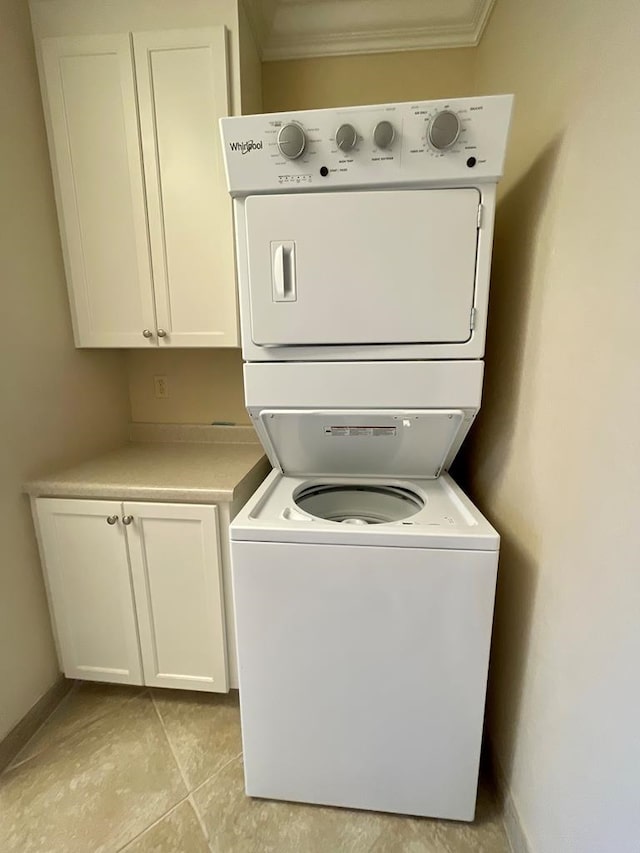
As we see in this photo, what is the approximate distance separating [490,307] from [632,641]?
109 centimetres

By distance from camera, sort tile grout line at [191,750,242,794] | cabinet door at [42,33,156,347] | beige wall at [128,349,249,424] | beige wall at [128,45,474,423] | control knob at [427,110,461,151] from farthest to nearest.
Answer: beige wall at [128,349,249,424], beige wall at [128,45,474,423], cabinet door at [42,33,156,347], tile grout line at [191,750,242,794], control knob at [427,110,461,151]

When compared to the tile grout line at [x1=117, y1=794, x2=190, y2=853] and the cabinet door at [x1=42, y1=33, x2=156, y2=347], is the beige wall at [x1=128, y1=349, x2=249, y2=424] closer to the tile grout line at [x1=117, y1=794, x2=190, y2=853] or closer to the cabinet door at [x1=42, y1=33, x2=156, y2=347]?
the cabinet door at [x1=42, y1=33, x2=156, y2=347]

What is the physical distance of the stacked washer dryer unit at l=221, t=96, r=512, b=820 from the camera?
1.02m

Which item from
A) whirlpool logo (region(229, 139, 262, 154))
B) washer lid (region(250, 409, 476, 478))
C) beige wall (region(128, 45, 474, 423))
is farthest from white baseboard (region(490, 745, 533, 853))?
beige wall (region(128, 45, 474, 423))

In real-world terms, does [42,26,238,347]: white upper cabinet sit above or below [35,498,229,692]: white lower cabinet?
above

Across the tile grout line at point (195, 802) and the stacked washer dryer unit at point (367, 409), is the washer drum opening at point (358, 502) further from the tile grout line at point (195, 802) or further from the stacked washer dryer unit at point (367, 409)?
the tile grout line at point (195, 802)

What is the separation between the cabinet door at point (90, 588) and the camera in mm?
1468

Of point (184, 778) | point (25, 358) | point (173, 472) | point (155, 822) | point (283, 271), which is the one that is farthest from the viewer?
point (173, 472)

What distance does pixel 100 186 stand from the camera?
1.51 meters

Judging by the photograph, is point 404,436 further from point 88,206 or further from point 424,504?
point 88,206

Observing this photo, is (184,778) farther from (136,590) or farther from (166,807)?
(136,590)

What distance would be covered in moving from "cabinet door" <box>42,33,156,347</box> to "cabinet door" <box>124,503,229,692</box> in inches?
28.4

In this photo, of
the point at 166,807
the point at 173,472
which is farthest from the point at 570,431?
the point at 166,807

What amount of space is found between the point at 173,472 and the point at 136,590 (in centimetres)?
44
